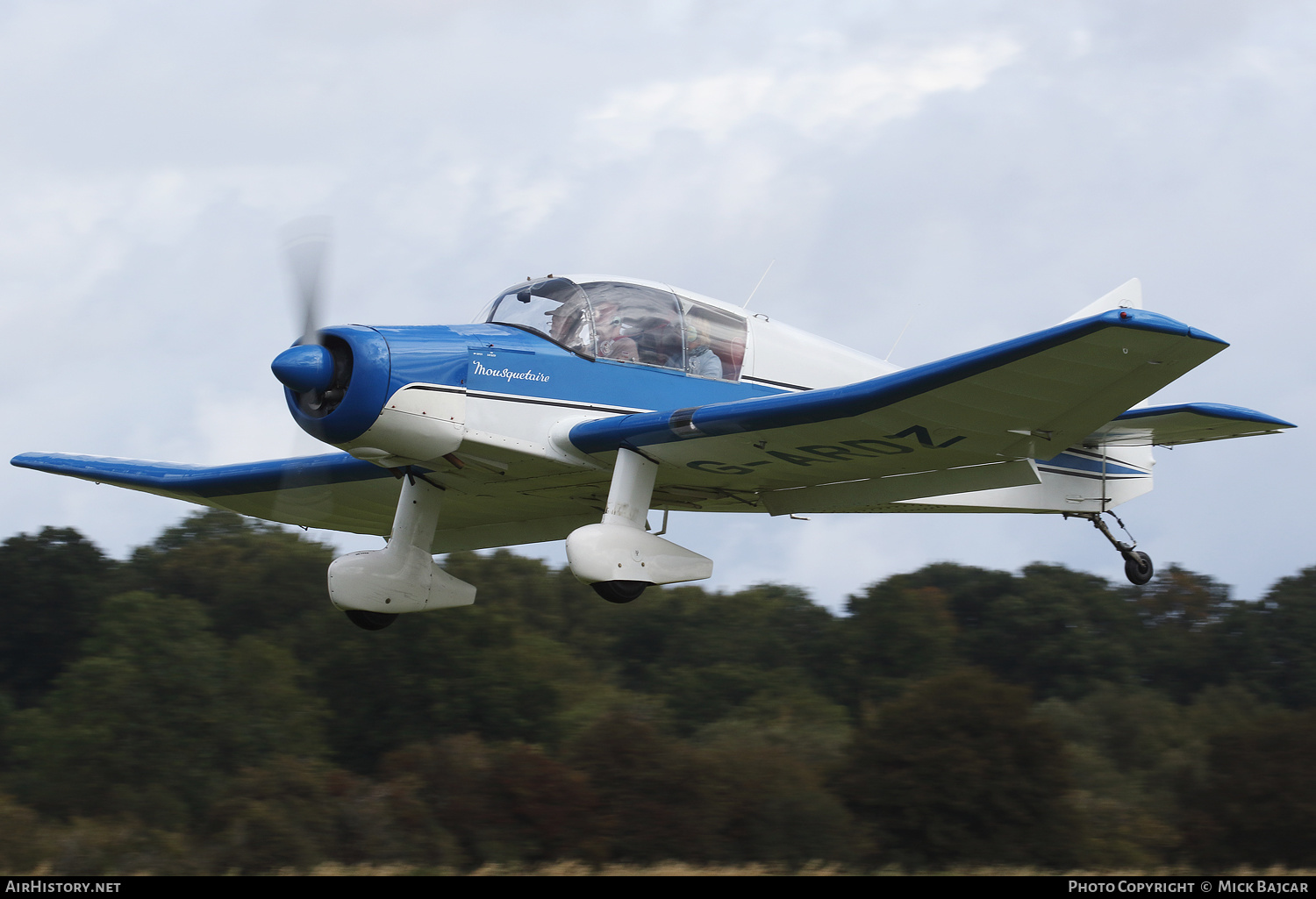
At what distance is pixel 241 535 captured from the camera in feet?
135

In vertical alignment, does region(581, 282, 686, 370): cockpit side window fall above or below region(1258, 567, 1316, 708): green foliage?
below

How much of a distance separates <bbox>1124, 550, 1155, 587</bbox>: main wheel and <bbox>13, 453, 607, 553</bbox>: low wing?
16.5 ft

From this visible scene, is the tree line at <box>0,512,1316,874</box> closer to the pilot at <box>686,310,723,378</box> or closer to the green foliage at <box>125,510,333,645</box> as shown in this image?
the green foliage at <box>125,510,333,645</box>

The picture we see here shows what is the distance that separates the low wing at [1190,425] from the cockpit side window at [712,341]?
286cm

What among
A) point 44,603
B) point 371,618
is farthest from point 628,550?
point 44,603

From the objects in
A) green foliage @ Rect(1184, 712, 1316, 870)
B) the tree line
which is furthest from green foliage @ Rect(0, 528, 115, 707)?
green foliage @ Rect(1184, 712, 1316, 870)

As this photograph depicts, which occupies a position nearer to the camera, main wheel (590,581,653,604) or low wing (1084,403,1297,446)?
main wheel (590,581,653,604)

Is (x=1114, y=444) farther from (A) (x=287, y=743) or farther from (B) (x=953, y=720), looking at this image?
(A) (x=287, y=743)

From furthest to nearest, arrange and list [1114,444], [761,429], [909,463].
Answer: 1. [1114,444]
2. [909,463]
3. [761,429]

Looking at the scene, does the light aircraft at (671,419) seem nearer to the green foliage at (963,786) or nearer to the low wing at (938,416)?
the low wing at (938,416)

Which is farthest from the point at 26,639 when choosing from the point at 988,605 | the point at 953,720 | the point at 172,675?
the point at 988,605

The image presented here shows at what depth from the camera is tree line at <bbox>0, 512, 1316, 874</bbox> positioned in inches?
950

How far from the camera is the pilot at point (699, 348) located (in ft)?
33.4

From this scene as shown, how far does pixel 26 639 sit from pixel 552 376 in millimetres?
33163
